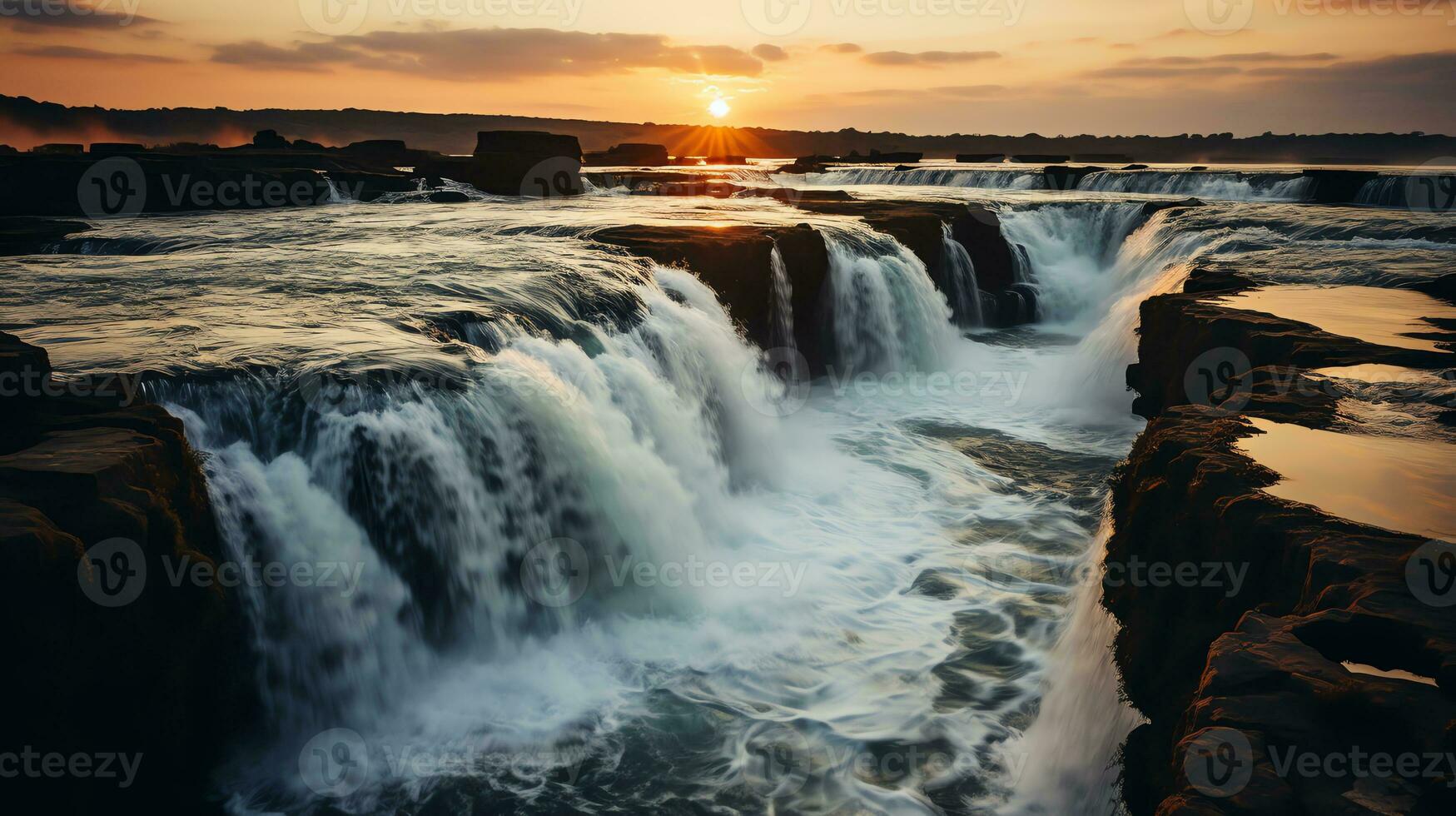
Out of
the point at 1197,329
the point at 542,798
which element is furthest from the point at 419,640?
the point at 1197,329

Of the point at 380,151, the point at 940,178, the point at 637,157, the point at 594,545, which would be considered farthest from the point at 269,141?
the point at 594,545

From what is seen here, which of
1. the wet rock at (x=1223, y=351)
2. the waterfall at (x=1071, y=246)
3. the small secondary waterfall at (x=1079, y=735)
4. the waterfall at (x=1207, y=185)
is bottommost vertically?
the small secondary waterfall at (x=1079, y=735)

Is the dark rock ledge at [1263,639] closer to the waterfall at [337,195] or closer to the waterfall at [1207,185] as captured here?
the waterfall at [337,195]

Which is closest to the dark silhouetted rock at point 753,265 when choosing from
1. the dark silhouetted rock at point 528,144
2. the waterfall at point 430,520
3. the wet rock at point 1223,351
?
the waterfall at point 430,520

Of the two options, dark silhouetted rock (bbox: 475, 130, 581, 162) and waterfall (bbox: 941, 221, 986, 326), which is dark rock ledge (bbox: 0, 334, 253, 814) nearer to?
waterfall (bbox: 941, 221, 986, 326)

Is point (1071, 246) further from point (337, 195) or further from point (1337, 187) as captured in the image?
point (337, 195)

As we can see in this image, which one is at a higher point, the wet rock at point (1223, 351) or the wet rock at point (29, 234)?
the wet rock at point (29, 234)

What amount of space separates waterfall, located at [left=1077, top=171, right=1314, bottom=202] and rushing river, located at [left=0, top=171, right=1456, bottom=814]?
18920mm

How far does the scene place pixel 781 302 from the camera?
568 inches

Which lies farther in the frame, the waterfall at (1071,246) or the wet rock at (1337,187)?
the wet rock at (1337,187)

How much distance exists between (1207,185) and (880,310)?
22474 millimetres

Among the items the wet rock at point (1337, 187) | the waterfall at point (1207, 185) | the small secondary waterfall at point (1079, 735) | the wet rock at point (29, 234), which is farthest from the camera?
the waterfall at point (1207, 185)

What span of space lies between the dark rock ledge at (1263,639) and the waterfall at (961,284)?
13575 mm

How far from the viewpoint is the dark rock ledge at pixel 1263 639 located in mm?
2459
